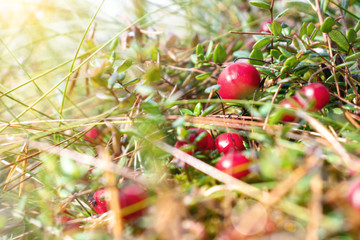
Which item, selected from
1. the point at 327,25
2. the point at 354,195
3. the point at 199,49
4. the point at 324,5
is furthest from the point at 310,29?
the point at 354,195

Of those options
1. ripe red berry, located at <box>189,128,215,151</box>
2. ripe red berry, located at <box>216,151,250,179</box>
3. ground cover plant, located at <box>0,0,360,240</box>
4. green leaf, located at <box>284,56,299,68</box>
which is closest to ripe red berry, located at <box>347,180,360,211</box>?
ground cover plant, located at <box>0,0,360,240</box>

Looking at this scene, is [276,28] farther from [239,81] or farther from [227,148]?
[227,148]

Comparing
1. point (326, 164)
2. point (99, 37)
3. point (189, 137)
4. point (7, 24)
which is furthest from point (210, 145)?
point (7, 24)

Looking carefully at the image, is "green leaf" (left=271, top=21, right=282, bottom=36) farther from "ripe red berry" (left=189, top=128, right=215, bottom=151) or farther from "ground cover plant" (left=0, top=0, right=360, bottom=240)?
"ripe red berry" (left=189, top=128, right=215, bottom=151)

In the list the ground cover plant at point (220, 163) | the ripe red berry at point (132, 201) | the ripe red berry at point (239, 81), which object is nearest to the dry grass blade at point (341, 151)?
the ground cover plant at point (220, 163)

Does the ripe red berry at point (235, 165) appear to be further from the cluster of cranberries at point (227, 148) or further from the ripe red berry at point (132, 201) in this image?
the ripe red berry at point (132, 201)

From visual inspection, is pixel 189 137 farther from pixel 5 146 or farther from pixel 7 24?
pixel 7 24
